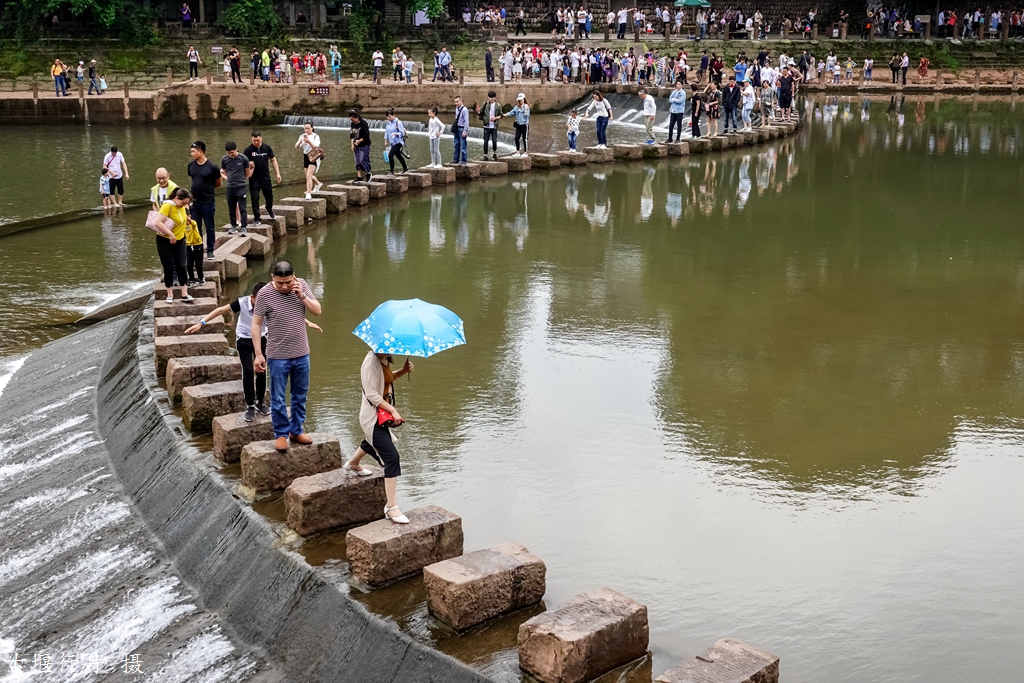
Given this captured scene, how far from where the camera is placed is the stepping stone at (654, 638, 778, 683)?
19.8 ft

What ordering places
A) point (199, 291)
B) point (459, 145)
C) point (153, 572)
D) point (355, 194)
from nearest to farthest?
point (153, 572)
point (199, 291)
point (355, 194)
point (459, 145)

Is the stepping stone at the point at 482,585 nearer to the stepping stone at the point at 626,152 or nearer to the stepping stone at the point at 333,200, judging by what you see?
the stepping stone at the point at 333,200

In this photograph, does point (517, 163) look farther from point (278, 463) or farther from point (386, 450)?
point (386, 450)

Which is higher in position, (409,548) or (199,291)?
(199,291)

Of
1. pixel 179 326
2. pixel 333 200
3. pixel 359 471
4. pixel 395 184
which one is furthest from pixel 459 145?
pixel 359 471

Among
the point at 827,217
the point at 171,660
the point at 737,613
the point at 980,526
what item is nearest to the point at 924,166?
the point at 827,217

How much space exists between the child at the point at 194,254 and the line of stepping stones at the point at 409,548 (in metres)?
1.06

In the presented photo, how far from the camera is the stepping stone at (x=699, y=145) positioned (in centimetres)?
2847

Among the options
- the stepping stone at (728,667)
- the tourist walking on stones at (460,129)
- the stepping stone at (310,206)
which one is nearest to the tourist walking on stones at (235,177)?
the stepping stone at (310,206)

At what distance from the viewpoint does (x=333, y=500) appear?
8242mm

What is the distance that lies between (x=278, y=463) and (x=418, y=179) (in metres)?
15.2

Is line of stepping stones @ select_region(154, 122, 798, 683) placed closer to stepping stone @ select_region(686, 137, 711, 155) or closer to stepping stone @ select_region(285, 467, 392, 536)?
stepping stone @ select_region(285, 467, 392, 536)

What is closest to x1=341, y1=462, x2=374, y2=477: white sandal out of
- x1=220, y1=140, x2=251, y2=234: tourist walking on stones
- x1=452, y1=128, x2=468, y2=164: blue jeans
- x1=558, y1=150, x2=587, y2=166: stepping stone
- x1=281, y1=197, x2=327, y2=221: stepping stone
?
x1=220, y1=140, x2=251, y2=234: tourist walking on stones

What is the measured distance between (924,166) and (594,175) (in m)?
8.01
